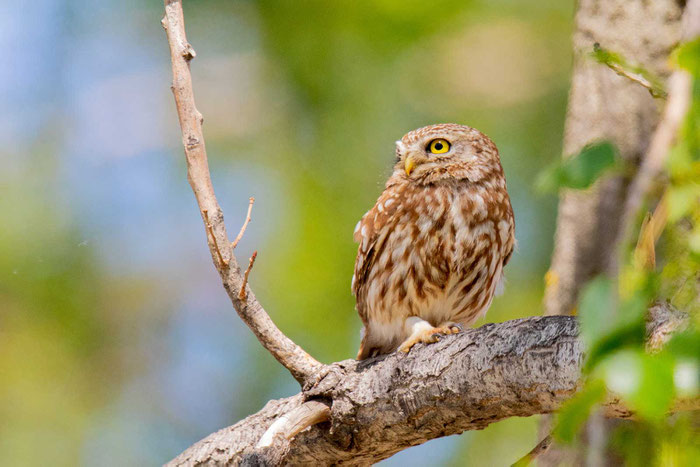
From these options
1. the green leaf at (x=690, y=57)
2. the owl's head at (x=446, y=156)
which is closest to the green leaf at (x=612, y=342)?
the green leaf at (x=690, y=57)

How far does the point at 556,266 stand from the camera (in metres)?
4.52

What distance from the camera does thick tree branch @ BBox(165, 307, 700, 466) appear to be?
7.50 ft

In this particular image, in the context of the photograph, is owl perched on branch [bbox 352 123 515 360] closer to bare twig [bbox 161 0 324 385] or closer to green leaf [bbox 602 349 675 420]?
bare twig [bbox 161 0 324 385]

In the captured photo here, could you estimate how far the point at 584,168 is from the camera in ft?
5.52

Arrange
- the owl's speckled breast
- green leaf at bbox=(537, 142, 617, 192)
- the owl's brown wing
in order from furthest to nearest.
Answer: the owl's brown wing, the owl's speckled breast, green leaf at bbox=(537, 142, 617, 192)

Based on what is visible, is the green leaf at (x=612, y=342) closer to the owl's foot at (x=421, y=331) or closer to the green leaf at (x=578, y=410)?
the green leaf at (x=578, y=410)

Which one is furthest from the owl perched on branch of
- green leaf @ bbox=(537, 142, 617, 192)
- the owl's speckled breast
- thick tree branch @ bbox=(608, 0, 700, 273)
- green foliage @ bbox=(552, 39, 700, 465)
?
green foliage @ bbox=(552, 39, 700, 465)

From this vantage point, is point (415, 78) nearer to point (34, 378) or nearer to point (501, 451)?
point (501, 451)

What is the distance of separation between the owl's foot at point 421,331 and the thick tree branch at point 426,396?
0.58 feet

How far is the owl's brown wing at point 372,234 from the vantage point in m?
3.95

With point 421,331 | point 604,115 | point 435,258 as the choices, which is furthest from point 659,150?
point 604,115

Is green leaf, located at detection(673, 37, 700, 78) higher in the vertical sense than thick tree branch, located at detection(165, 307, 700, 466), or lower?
lower

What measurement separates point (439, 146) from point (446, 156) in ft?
0.29

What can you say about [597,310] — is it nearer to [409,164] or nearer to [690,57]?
[690,57]
